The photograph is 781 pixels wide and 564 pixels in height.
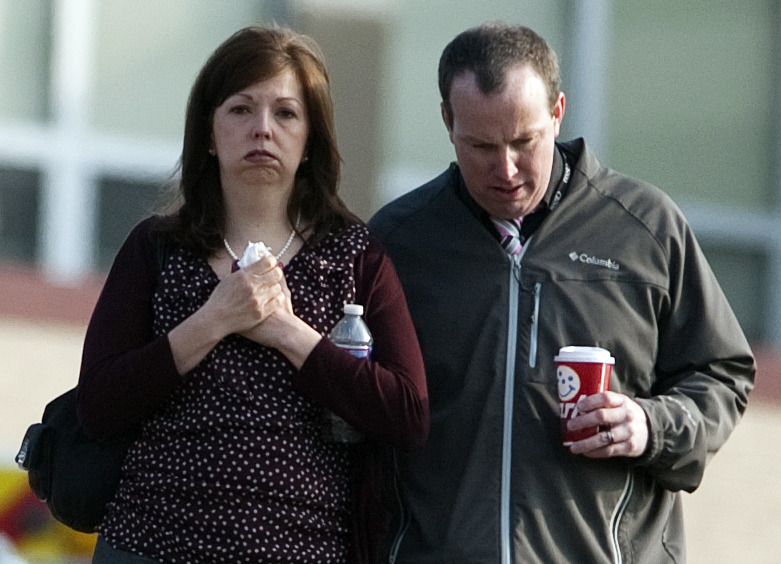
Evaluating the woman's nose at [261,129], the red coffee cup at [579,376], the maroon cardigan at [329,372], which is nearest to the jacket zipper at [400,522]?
the maroon cardigan at [329,372]

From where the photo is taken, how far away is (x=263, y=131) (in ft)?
11.0

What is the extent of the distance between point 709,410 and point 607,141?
16.8 ft

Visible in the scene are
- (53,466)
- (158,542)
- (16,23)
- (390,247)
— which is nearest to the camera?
(158,542)

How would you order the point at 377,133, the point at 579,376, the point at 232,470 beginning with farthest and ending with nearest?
the point at 377,133, the point at 579,376, the point at 232,470

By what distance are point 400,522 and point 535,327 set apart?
0.57m

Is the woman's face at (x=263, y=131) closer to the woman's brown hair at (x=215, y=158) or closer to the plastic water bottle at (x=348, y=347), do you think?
the woman's brown hair at (x=215, y=158)

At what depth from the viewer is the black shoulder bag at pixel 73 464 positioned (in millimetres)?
3348

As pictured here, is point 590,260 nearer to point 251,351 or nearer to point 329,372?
point 329,372

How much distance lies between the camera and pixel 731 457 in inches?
336

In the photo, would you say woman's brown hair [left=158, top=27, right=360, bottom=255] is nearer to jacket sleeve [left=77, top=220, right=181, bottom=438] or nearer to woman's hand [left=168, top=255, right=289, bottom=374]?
jacket sleeve [left=77, top=220, right=181, bottom=438]

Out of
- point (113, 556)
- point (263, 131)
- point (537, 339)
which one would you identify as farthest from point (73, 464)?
point (537, 339)

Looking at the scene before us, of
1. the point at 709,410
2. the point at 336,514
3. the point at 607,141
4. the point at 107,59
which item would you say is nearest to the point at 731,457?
the point at 607,141

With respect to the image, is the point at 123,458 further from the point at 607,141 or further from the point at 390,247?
the point at 607,141

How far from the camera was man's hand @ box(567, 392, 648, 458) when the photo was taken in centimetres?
334
